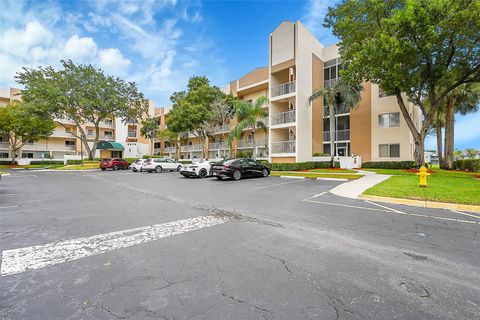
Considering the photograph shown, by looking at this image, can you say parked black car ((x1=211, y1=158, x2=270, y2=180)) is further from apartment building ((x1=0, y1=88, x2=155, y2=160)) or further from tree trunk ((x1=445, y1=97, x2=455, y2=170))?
apartment building ((x1=0, y1=88, x2=155, y2=160))

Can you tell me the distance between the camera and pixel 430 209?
7551 millimetres

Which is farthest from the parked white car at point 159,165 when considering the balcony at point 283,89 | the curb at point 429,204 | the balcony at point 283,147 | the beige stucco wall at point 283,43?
the curb at point 429,204

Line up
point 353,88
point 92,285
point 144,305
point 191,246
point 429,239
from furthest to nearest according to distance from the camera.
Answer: point 353,88, point 429,239, point 191,246, point 92,285, point 144,305

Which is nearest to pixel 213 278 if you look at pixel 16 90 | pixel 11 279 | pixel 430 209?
pixel 11 279

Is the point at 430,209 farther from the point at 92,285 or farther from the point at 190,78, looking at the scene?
the point at 190,78

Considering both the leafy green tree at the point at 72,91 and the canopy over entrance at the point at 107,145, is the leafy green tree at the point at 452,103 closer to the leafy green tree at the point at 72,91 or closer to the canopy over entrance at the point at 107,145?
the leafy green tree at the point at 72,91

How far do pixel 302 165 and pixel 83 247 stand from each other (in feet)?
67.3

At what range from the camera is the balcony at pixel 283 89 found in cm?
2516

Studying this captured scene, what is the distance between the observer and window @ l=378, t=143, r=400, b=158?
24.1 metres

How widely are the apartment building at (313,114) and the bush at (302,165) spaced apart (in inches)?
44.1

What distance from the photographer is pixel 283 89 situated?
2608cm

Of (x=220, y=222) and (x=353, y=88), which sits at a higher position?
(x=353, y=88)

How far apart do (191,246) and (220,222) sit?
165 centimetres

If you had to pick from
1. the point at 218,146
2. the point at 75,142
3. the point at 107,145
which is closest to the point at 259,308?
the point at 218,146
